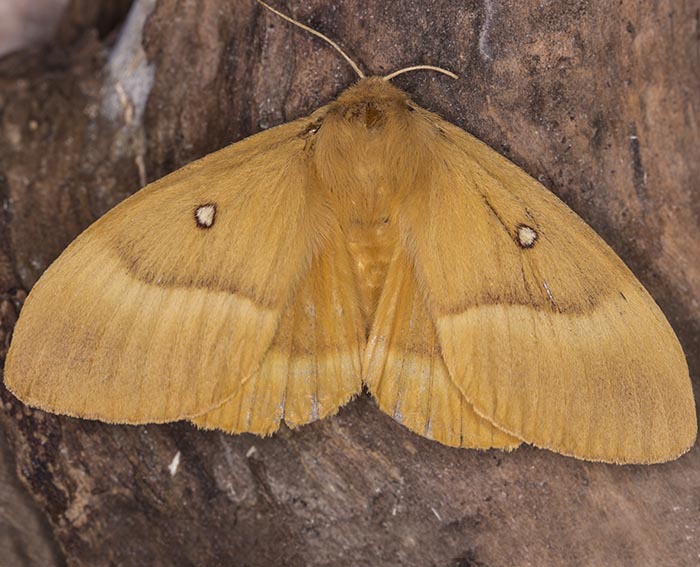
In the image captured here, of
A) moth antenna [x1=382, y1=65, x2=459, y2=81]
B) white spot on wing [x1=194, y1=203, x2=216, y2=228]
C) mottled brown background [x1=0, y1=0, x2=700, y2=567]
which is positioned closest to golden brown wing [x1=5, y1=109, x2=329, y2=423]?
white spot on wing [x1=194, y1=203, x2=216, y2=228]

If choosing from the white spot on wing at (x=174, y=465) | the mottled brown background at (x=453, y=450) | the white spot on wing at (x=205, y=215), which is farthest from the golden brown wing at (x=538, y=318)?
the white spot on wing at (x=174, y=465)

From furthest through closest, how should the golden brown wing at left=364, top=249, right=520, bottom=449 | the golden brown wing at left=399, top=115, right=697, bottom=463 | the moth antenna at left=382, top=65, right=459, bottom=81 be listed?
the moth antenna at left=382, top=65, right=459, bottom=81, the golden brown wing at left=364, top=249, right=520, bottom=449, the golden brown wing at left=399, top=115, right=697, bottom=463

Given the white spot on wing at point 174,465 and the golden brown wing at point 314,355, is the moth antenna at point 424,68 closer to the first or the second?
the golden brown wing at point 314,355

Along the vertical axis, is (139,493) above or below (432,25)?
below

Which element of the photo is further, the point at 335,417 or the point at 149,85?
the point at 149,85

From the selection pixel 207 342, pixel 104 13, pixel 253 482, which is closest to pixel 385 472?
pixel 253 482

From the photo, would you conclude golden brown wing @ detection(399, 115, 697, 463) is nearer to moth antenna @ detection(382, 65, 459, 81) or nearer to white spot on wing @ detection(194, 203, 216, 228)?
moth antenna @ detection(382, 65, 459, 81)

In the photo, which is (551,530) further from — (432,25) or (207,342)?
(432,25)

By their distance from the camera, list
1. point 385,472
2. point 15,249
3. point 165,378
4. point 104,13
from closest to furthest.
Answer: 1. point 165,378
2. point 385,472
3. point 15,249
4. point 104,13
